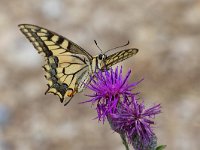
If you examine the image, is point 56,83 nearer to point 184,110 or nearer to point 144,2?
point 184,110

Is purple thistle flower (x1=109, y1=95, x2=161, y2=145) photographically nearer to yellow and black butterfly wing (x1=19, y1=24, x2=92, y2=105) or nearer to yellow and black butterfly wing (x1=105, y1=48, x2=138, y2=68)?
yellow and black butterfly wing (x1=105, y1=48, x2=138, y2=68)

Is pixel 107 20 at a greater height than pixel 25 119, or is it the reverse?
pixel 107 20

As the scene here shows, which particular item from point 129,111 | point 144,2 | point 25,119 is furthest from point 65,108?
point 129,111

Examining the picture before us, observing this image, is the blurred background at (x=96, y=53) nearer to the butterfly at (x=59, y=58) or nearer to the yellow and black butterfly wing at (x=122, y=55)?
the butterfly at (x=59, y=58)

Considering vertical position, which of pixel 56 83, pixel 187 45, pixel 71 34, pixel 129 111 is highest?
pixel 71 34

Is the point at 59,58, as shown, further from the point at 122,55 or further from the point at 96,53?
the point at 96,53
